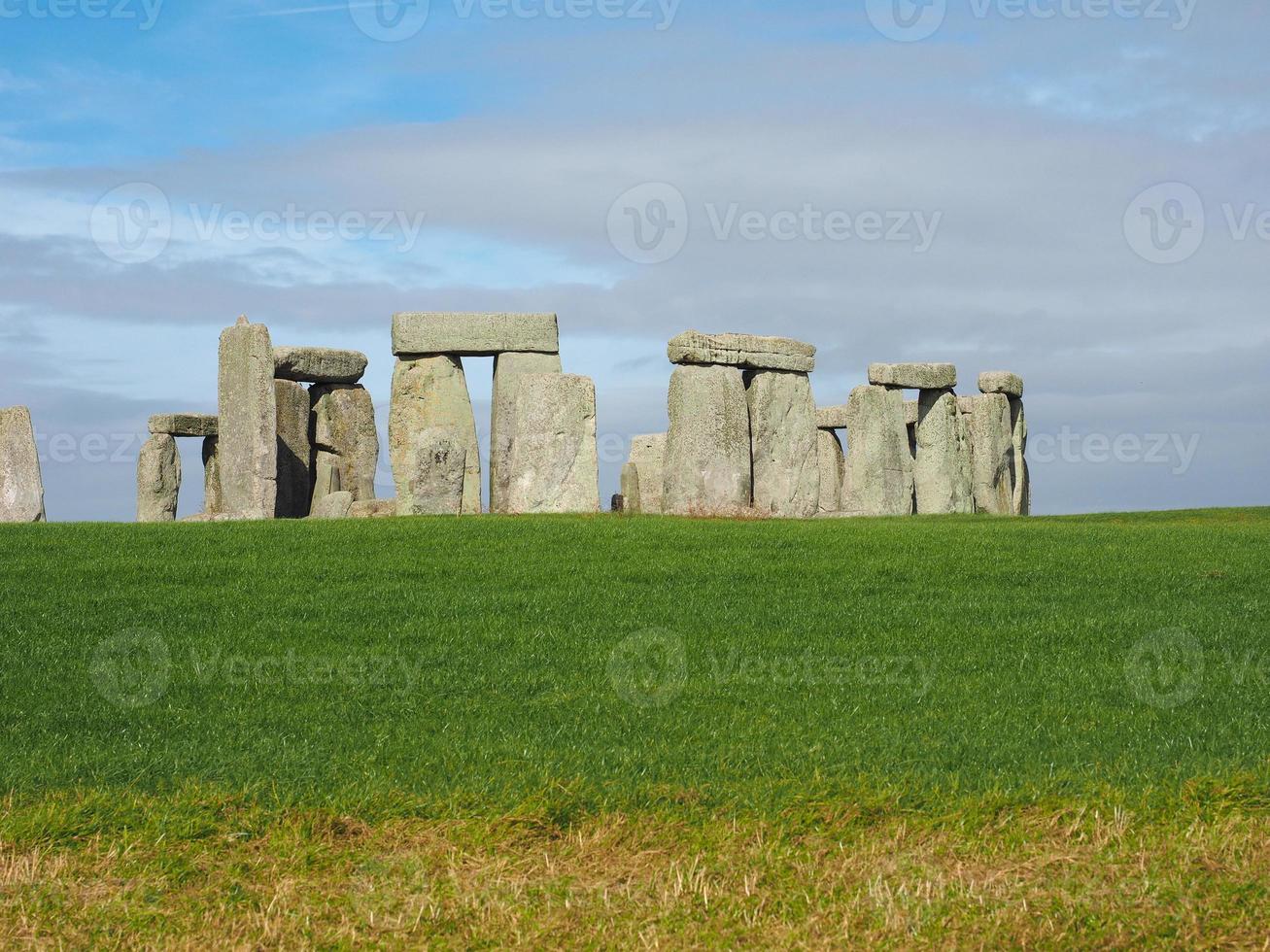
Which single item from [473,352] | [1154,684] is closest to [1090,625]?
[1154,684]

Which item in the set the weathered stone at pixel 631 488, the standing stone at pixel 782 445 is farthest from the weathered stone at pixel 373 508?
the standing stone at pixel 782 445

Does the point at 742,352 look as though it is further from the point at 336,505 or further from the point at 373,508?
the point at 336,505

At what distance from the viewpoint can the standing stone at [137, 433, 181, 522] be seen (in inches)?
1099

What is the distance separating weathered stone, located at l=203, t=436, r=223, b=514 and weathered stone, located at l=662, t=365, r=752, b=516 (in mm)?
9934

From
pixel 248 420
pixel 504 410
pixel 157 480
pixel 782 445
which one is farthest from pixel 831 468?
pixel 157 480

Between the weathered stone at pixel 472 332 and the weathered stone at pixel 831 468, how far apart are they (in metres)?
10.1

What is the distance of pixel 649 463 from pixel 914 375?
606 centimetres

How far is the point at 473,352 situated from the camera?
24953 millimetres

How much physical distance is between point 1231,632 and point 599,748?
712 cm

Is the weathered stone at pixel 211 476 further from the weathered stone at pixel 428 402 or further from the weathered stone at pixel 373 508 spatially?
the weathered stone at pixel 428 402

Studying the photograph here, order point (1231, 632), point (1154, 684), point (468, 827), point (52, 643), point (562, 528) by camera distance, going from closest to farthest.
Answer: point (468, 827) < point (1154, 684) < point (52, 643) < point (1231, 632) < point (562, 528)

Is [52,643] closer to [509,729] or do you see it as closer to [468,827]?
[509,729]

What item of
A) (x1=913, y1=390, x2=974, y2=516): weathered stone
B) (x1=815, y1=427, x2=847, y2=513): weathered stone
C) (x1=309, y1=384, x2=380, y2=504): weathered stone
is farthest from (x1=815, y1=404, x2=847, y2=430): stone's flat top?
(x1=309, y1=384, x2=380, y2=504): weathered stone

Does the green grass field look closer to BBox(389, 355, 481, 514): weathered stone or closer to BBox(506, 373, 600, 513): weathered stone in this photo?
BBox(506, 373, 600, 513): weathered stone
